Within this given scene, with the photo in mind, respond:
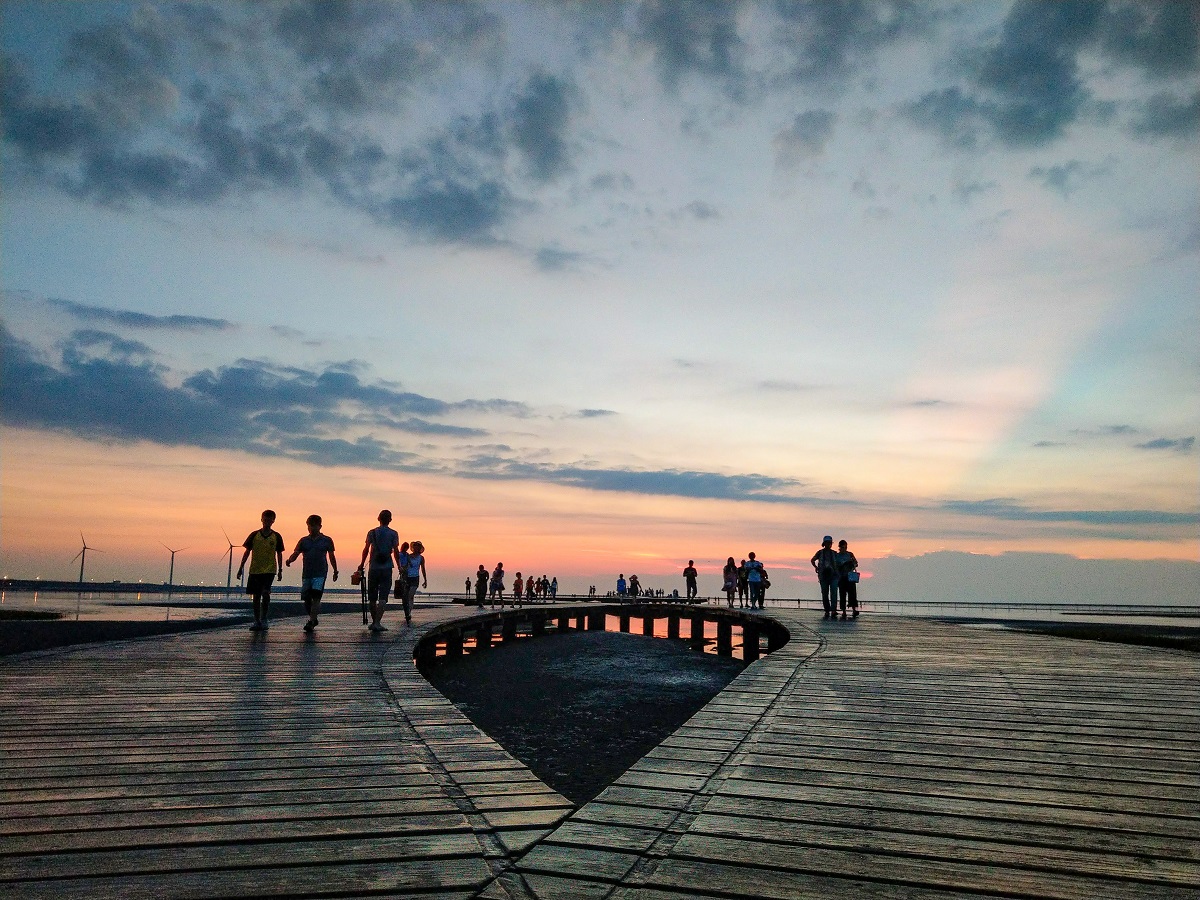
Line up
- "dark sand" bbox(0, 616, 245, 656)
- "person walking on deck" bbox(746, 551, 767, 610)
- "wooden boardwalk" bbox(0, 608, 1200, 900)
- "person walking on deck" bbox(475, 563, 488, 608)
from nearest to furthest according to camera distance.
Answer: "wooden boardwalk" bbox(0, 608, 1200, 900) → "dark sand" bbox(0, 616, 245, 656) → "person walking on deck" bbox(746, 551, 767, 610) → "person walking on deck" bbox(475, 563, 488, 608)

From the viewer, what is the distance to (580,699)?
41.4 ft

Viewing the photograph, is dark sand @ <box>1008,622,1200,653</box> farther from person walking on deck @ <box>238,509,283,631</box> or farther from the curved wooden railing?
Answer: person walking on deck @ <box>238,509,283,631</box>

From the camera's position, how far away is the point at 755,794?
3.80 m

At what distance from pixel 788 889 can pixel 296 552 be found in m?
11.5

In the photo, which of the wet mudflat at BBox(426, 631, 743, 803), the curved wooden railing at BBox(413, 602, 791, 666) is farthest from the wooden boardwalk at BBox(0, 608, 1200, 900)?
the curved wooden railing at BBox(413, 602, 791, 666)

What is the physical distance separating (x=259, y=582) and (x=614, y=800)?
11.3 metres

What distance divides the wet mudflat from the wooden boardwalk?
1479 millimetres

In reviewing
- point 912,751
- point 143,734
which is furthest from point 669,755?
point 143,734

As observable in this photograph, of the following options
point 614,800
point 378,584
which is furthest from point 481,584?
point 614,800

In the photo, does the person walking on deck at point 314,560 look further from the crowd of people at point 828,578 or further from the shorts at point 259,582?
the crowd of people at point 828,578

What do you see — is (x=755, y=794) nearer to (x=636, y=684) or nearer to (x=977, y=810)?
(x=977, y=810)

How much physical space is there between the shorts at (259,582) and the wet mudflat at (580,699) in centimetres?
345

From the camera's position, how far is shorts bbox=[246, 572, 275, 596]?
13141 millimetres

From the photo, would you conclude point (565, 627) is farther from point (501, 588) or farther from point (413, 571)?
point (413, 571)
